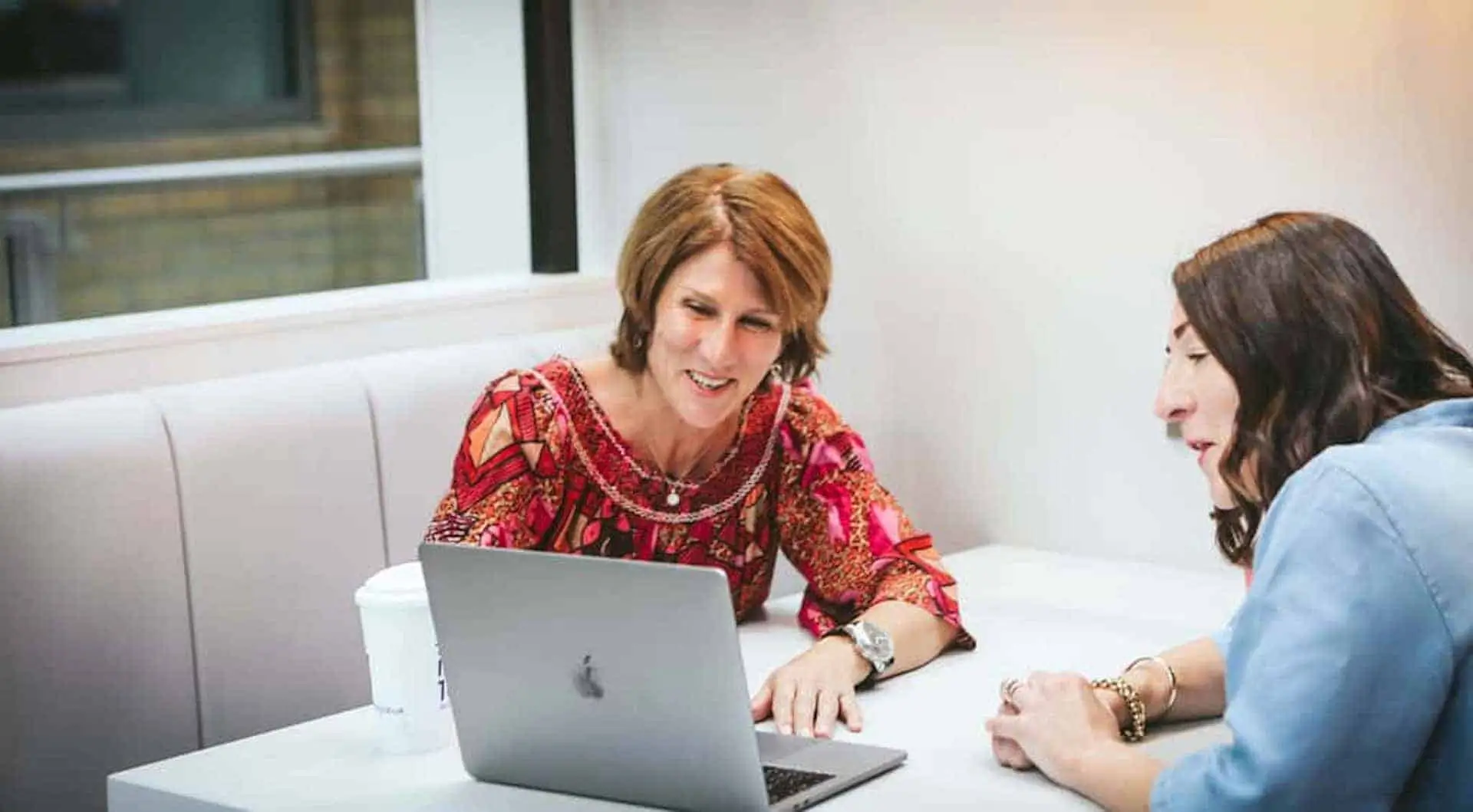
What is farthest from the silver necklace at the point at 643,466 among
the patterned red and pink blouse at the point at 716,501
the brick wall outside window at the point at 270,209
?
the brick wall outside window at the point at 270,209

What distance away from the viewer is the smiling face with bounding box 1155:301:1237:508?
5.98 feet

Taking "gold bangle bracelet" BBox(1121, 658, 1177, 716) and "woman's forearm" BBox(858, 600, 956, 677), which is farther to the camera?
"woman's forearm" BBox(858, 600, 956, 677)

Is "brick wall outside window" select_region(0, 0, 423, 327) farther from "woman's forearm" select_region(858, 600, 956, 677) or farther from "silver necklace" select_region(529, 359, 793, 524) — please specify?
"woman's forearm" select_region(858, 600, 956, 677)

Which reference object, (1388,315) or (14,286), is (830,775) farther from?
(14,286)

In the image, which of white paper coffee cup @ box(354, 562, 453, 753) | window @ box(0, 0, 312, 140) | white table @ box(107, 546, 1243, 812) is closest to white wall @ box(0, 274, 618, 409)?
white table @ box(107, 546, 1243, 812)

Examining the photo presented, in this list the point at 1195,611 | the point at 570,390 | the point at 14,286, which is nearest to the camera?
the point at 570,390

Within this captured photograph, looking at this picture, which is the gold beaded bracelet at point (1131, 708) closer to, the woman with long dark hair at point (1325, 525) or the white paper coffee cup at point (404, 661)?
the woman with long dark hair at point (1325, 525)

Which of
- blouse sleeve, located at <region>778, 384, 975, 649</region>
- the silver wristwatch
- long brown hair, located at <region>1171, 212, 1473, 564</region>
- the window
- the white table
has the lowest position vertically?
the white table

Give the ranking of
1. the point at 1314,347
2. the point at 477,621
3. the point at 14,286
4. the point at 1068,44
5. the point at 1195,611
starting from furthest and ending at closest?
the point at 14,286, the point at 1068,44, the point at 1195,611, the point at 477,621, the point at 1314,347

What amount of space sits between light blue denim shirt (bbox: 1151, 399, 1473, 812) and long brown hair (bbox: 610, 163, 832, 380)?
2.98 feet

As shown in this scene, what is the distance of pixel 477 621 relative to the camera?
6.17ft

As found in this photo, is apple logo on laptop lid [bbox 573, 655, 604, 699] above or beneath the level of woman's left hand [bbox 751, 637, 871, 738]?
above

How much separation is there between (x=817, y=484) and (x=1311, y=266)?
3.25 feet

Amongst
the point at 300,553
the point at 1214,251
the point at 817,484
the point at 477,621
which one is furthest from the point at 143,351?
the point at 1214,251
